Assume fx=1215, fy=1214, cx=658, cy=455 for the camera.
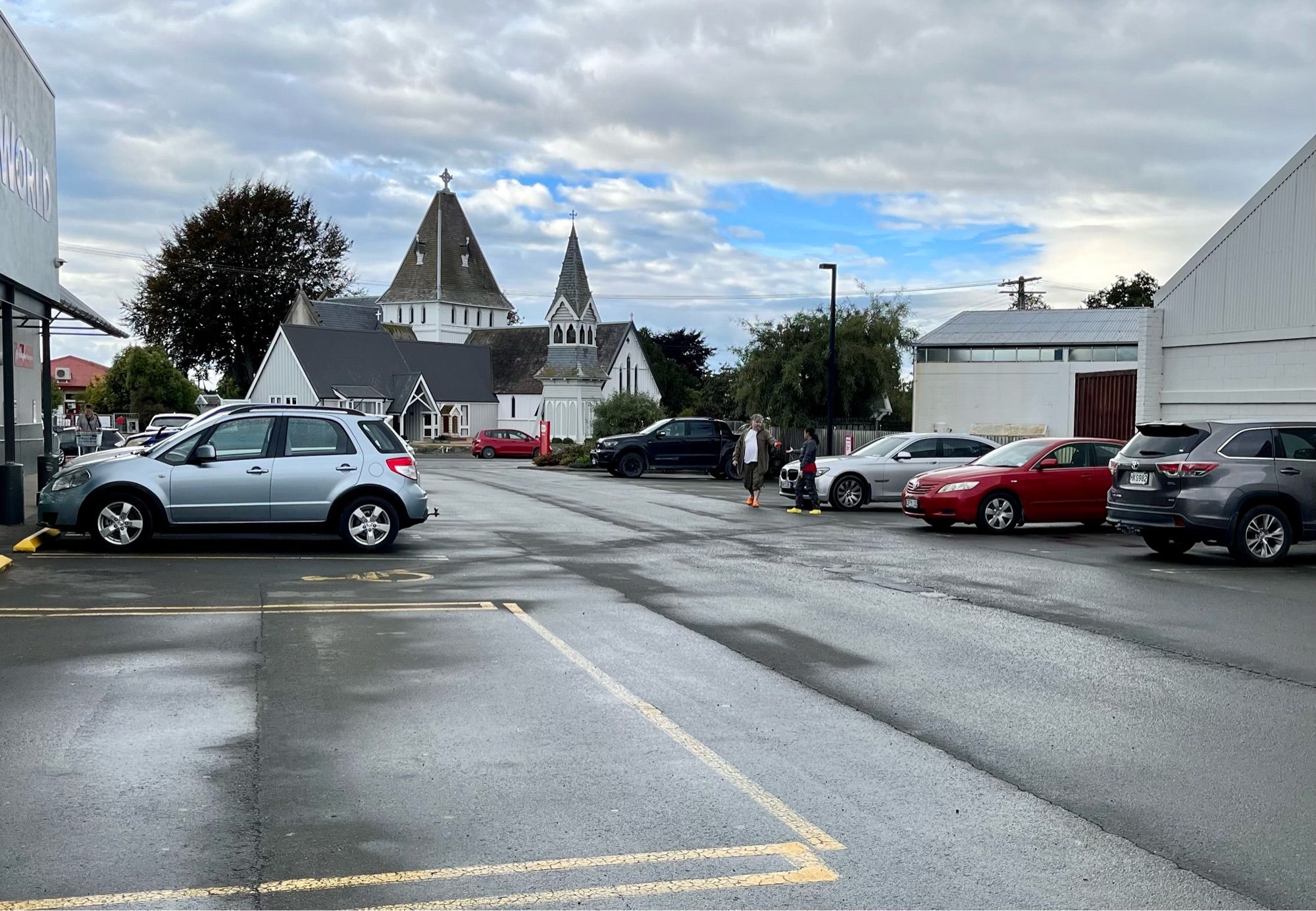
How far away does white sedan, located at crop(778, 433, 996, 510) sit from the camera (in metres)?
22.4

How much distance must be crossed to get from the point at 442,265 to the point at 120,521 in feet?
302

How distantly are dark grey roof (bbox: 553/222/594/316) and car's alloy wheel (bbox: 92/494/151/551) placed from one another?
2751 inches

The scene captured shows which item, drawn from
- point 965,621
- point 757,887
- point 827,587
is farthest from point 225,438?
point 757,887

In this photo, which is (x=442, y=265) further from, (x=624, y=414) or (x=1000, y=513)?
(x=1000, y=513)

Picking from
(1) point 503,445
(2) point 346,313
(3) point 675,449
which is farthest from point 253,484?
(2) point 346,313

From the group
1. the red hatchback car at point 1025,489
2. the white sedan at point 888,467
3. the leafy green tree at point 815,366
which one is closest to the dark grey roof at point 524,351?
the leafy green tree at point 815,366

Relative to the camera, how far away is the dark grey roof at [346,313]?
92.2 m

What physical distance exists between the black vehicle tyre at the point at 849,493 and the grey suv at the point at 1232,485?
831 cm

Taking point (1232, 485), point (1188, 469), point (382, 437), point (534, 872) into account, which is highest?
point (382, 437)

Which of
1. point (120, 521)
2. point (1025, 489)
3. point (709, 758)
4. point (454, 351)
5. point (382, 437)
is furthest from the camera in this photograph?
point (454, 351)

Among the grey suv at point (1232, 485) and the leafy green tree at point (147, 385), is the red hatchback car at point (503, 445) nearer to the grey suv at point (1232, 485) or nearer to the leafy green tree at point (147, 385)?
the leafy green tree at point (147, 385)

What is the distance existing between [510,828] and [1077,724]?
3456 millimetres

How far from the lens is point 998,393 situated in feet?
132

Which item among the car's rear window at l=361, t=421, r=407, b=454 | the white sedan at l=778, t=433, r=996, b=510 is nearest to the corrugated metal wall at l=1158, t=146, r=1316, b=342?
the white sedan at l=778, t=433, r=996, b=510
